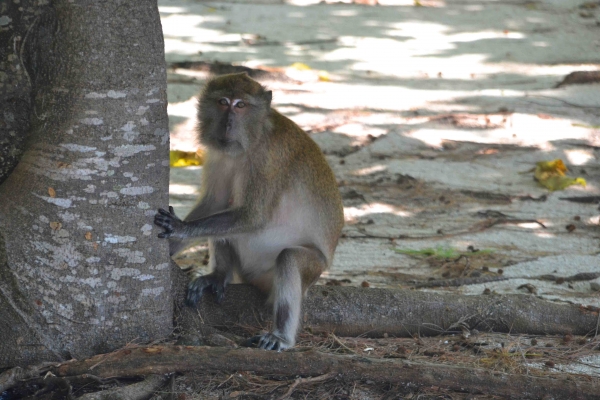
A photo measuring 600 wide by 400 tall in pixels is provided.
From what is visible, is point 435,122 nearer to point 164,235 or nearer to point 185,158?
point 185,158

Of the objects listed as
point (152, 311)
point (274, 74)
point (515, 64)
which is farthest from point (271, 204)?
point (515, 64)

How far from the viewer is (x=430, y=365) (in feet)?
12.1

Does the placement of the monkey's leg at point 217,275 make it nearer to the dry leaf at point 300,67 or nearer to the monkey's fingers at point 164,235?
the monkey's fingers at point 164,235

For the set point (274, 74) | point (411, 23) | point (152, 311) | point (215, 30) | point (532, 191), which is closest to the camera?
point (152, 311)

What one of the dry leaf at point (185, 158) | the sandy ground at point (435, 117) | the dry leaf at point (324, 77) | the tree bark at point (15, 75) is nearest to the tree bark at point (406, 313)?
the sandy ground at point (435, 117)

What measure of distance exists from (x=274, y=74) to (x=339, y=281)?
452 cm

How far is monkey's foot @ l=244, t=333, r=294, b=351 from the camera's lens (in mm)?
4090

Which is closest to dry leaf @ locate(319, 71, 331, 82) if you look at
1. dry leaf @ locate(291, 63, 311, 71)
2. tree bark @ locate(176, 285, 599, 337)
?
dry leaf @ locate(291, 63, 311, 71)

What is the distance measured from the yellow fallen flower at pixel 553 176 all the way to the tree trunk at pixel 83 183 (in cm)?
463

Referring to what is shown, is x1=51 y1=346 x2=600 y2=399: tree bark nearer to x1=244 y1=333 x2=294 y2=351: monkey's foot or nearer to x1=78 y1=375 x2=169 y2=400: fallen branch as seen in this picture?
x1=78 y1=375 x2=169 y2=400: fallen branch

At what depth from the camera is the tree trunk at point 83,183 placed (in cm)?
353

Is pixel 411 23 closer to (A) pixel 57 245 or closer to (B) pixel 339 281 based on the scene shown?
(B) pixel 339 281

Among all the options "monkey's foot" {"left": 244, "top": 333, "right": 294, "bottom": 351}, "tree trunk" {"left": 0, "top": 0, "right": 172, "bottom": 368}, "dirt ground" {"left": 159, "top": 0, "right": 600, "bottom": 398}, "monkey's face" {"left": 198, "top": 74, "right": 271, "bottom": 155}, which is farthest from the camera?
"dirt ground" {"left": 159, "top": 0, "right": 600, "bottom": 398}

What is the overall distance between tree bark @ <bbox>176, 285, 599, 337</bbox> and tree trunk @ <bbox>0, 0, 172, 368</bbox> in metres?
0.86
